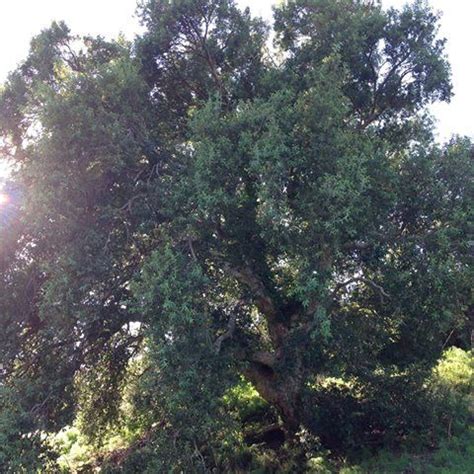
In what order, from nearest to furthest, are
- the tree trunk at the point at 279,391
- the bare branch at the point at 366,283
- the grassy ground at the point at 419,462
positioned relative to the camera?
the bare branch at the point at 366,283, the grassy ground at the point at 419,462, the tree trunk at the point at 279,391

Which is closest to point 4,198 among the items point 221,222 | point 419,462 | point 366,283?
point 221,222

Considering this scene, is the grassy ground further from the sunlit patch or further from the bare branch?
the sunlit patch

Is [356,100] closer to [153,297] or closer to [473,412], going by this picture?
[153,297]

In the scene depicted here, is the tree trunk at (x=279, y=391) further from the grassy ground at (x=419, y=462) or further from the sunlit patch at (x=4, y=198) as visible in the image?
the sunlit patch at (x=4, y=198)

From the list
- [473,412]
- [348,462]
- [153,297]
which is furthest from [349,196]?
[473,412]

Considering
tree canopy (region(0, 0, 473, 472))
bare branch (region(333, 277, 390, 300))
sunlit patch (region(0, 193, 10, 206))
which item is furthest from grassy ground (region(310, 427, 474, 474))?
sunlit patch (region(0, 193, 10, 206))

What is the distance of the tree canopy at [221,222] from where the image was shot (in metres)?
8.28

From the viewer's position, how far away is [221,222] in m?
9.42

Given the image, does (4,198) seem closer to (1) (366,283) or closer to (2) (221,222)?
(2) (221,222)

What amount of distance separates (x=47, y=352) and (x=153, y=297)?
3.10m

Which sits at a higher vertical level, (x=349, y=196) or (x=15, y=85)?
(x=15, y=85)

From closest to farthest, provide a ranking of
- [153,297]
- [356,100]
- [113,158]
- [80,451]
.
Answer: [153,297] → [113,158] → [356,100] → [80,451]

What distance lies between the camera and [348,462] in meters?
10.8

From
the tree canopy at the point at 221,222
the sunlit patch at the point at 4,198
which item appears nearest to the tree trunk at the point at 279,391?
the tree canopy at the point at 221,222
